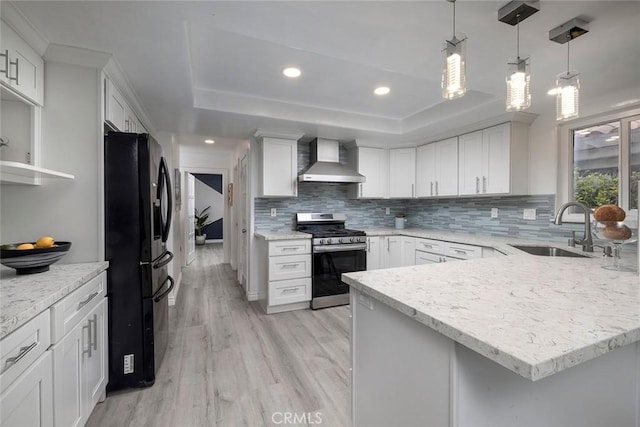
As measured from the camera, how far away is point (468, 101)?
2926mm

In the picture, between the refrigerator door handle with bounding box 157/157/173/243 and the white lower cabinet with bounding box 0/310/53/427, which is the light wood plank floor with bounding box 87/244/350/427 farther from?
the refrigerator door handle with bounding box 157/157/173/243

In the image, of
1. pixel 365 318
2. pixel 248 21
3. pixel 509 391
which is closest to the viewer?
pixel 509 391

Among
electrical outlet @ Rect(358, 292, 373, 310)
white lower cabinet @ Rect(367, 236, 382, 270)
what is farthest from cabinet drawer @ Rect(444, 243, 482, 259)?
electrical outlet @ Rect(358, 292, 373, 310)

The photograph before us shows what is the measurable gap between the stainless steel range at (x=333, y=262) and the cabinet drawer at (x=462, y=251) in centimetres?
102

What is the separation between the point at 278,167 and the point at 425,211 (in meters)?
2.40

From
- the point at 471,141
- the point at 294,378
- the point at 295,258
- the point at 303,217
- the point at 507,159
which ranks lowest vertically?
the point at 294,378

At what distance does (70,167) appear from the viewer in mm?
1779

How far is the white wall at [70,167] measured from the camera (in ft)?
5.65

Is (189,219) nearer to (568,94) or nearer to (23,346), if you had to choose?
(23,346)

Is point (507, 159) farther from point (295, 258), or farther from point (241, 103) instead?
point (241, 103)

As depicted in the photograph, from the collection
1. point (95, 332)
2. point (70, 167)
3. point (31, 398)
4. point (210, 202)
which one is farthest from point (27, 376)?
point (210, 202)

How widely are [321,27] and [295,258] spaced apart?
2.45 m

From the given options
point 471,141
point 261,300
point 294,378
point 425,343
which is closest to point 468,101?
point 471,141

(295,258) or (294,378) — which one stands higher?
(295,258)
